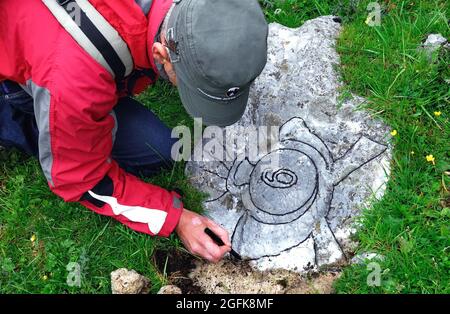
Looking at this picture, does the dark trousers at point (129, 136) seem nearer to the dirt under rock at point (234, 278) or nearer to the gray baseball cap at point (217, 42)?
the dirt under rock at point (234, 278)

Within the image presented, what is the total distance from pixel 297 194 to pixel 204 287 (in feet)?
2.37

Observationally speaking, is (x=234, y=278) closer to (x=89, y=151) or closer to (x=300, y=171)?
(x=300, y=171)

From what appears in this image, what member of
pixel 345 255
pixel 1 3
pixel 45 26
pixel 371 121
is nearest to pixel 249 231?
pixel 345 255

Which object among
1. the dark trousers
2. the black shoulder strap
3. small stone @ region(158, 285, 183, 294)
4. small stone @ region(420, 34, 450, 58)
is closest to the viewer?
the black shoulder strap

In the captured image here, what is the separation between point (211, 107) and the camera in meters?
2.21

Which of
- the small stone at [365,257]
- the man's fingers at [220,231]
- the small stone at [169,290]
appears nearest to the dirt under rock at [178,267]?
the small stone at [169,290]

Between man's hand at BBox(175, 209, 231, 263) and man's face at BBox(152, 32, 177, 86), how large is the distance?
0.85 metres

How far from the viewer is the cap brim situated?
2.19 metres

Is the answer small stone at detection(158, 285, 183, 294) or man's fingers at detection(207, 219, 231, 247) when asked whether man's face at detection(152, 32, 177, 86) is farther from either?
small stone at detection(158, 285, 183, 294)

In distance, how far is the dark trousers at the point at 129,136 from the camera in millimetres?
2996

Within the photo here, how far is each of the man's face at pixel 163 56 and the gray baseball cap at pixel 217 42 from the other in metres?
0.06

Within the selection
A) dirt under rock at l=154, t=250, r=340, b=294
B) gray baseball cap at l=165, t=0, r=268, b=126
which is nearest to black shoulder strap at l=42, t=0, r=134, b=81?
gray baseball cap at l=165, t=0, r=268, b=126

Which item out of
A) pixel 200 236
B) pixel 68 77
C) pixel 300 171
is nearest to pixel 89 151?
pixel 68 77

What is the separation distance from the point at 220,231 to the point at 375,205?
844 millimetres
